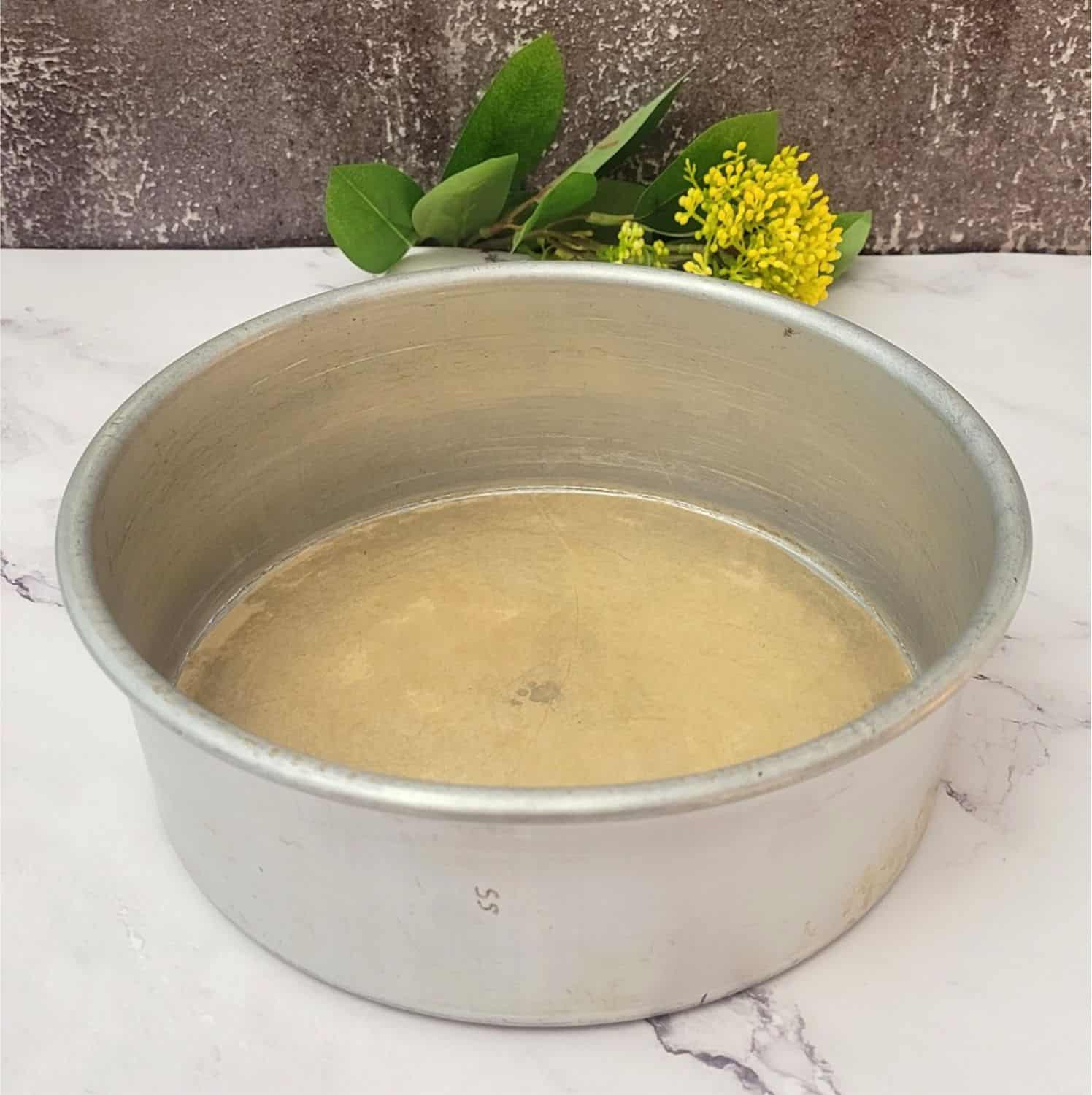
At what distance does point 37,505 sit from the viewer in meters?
0.77

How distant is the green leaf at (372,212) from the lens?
82 centimetres

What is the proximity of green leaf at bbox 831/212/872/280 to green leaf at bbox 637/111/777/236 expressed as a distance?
0.08 metres

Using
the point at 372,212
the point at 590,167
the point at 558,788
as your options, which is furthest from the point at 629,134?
the point at 558,788

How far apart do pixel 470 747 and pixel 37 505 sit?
1.02 feet

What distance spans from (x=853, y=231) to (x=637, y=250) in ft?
0.57

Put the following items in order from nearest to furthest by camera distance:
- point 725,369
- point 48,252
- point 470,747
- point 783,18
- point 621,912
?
1. point 621,912
2. point 470,747
3. point 725,369
4. point 783,18
5. point 48,252

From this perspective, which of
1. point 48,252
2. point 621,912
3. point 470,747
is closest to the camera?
point 621,912

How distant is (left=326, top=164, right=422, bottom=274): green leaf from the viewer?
2.70 ft

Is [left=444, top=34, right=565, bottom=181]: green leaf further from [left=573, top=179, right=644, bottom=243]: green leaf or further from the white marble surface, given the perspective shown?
the white marble surface

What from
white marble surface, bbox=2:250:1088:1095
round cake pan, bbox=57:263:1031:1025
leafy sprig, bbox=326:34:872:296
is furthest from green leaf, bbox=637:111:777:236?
white marble surface, bbox=2:250:1088:1095

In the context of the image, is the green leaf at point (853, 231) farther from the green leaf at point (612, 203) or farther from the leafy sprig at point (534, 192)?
the green leaf at point (612, 203)

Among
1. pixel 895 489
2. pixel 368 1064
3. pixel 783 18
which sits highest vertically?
pixel 783 18

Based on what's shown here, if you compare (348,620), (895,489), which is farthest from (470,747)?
(895,489)

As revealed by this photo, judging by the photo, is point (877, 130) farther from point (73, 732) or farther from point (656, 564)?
point (73, 732)
